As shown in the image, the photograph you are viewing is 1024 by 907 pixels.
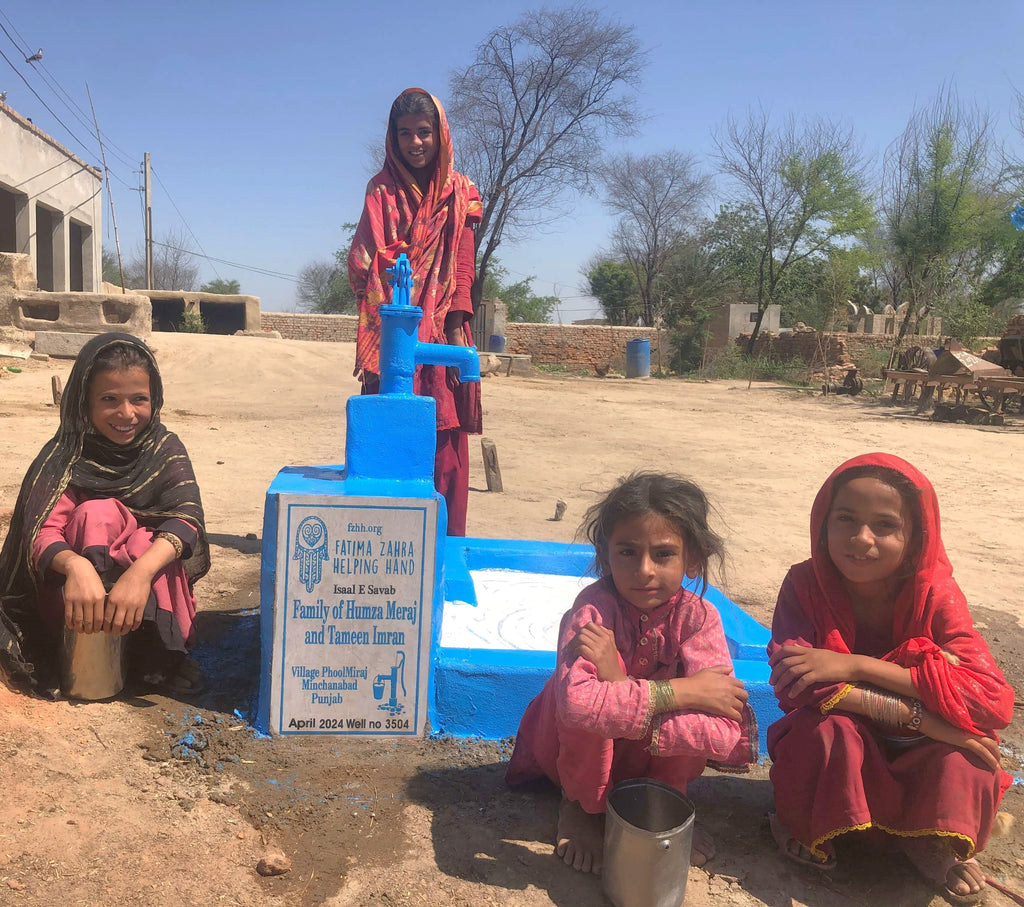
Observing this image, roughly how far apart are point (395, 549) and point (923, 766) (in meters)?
1.27

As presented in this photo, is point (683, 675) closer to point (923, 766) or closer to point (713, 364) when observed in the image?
point (923, 766)

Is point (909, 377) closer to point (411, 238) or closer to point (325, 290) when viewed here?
point (411, 238)

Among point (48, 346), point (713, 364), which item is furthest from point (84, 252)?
point (713, 364)

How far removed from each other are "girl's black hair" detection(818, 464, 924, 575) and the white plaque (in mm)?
979

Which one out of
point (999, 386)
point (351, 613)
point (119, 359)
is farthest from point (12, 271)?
point (999, 386)

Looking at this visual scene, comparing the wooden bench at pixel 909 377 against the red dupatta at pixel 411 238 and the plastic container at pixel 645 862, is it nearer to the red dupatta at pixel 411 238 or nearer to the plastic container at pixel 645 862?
the red dupatta at pixel 411 238

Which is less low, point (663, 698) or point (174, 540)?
point (174, 540)

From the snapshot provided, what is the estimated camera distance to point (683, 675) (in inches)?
72.2

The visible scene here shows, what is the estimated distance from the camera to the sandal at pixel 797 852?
180cm

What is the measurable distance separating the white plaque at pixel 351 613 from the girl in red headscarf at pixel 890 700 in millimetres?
881

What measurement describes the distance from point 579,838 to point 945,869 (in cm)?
76

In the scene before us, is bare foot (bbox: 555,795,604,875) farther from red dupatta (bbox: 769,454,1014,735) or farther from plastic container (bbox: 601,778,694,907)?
red dupatta (bbox: 769,454,1014,735)

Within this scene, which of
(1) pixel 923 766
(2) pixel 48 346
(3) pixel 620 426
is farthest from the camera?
(2) pixel 48 346

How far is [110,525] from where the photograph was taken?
2.24 meters
